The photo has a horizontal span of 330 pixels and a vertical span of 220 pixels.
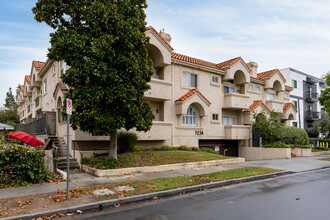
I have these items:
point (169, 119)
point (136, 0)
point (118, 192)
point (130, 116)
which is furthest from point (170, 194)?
point (169, 119)

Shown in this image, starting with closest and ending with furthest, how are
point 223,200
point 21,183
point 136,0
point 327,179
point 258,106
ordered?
point 223,200, point 21,183, point 327,179, point 136,0, point 258,106

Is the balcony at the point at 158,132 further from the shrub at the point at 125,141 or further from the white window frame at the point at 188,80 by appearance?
the white window frame at the point at 188,80

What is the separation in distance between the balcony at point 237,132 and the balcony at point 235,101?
70.2 inches

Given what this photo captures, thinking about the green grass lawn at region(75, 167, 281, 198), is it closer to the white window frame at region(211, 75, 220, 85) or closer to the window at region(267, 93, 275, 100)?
the white window frame at region(211, 75, 220, 85)

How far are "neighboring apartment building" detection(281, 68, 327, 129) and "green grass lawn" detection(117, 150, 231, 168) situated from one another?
1179 inches

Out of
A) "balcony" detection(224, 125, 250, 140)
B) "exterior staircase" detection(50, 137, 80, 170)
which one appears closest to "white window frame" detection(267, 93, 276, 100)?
"balcony" detection(224, 125, 250, 140)

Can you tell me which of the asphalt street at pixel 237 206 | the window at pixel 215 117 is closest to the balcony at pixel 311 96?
the window at pixel 215 117

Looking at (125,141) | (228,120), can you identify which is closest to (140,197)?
(125,141)

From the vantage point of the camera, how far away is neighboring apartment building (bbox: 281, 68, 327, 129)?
132 ft

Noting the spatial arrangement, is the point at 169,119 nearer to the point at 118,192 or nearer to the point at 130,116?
the point at 130,116

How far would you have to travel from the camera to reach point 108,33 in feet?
38.2

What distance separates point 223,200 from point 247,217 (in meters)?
1.69

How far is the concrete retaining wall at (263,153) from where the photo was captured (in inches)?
803

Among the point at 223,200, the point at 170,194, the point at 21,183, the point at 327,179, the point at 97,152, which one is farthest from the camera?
the point at 97,152
